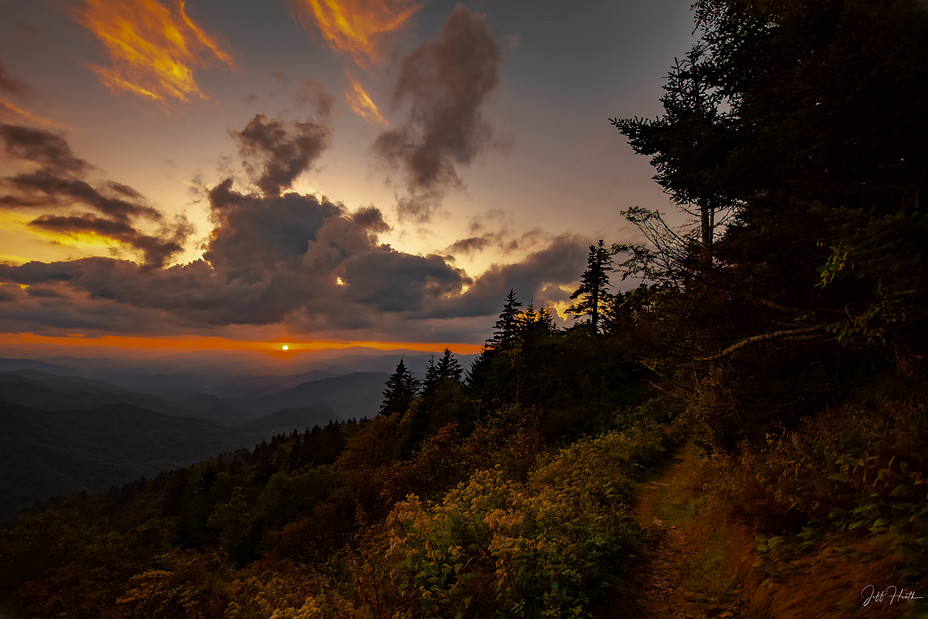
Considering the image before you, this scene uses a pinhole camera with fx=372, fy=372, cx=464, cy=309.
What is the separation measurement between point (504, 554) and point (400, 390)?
53652mm

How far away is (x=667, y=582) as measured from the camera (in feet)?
19.0

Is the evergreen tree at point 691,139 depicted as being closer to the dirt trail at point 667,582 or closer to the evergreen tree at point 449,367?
the dirt trail at point 667,582

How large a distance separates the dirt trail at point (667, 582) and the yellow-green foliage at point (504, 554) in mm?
324

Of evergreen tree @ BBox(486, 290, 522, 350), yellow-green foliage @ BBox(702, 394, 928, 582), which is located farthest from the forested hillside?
evergreen tree @ BBox(486, 290, 522, 350)

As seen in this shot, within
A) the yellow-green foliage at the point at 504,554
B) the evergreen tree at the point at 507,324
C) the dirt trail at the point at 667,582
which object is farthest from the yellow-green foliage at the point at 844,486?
the evergreen tree at the point at 507,324

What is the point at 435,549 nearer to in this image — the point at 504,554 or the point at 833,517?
the point at 504,554

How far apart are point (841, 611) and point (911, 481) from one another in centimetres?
167

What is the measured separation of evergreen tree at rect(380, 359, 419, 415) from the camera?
172ft

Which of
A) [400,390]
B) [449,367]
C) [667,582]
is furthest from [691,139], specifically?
[400,390]

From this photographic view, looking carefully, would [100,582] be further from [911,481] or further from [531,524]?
[911,481]

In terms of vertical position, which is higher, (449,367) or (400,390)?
(449,367)

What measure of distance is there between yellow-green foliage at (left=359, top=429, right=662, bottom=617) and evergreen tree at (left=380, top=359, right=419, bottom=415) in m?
44.4

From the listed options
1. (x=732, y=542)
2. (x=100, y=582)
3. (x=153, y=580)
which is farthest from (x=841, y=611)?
(x=100, y=582)

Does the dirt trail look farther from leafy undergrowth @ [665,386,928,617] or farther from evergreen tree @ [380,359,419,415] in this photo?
evergreen tree @ [380,359,419,415]
